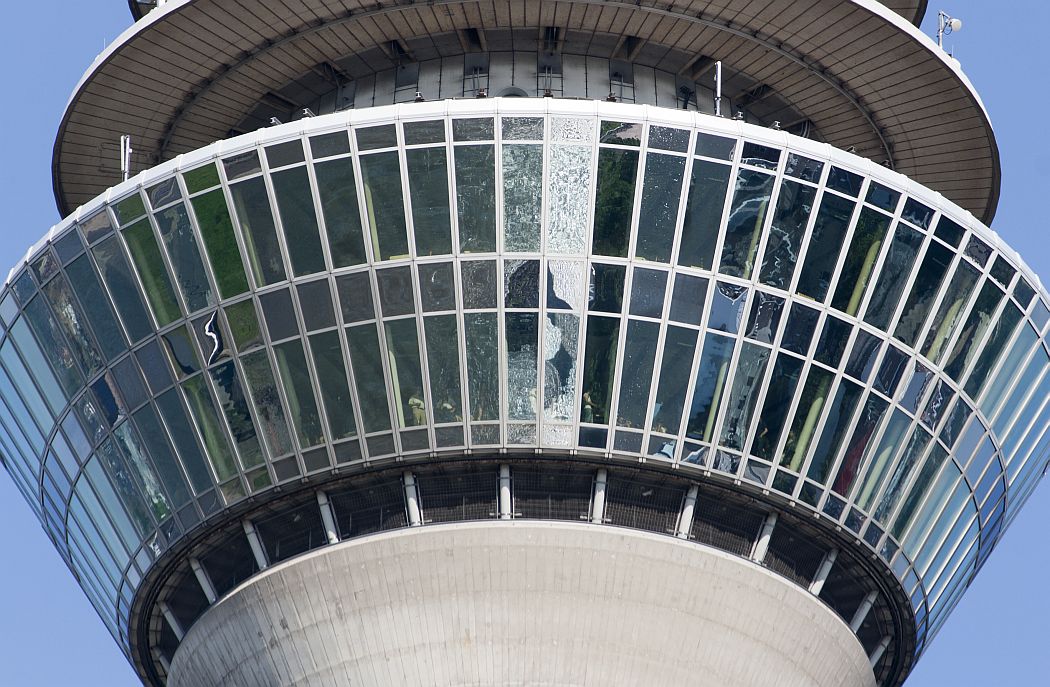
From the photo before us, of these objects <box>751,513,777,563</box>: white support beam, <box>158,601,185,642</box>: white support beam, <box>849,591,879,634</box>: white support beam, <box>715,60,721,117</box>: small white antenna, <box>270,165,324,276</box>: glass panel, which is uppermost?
<box>715,60,721,117</box>: small white antenna

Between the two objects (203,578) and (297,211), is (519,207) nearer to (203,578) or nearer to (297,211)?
(297,211)

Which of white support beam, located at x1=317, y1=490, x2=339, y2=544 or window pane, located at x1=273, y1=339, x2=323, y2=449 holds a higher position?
window pane, located at x1=273, y1=339, x2=323, y2=449

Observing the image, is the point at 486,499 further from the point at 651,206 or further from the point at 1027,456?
the point at 1027,456

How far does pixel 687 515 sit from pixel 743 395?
2.69 meters

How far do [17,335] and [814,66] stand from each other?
1843cm

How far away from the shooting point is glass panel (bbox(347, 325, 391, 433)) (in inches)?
1802

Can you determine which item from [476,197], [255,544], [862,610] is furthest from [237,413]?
[862,610]

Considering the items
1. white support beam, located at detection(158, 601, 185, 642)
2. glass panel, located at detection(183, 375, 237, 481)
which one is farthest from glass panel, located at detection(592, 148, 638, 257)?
white support beam, located at detection(158, 601, 185, 642)

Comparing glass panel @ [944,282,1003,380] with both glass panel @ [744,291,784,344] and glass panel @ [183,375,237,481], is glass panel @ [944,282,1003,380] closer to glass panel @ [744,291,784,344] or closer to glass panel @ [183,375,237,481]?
glass panel @ [744,291,784,344]

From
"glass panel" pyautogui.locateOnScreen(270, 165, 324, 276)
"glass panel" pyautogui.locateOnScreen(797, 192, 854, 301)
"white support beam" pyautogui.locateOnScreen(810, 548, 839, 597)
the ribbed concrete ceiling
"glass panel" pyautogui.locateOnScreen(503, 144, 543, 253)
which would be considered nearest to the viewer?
"glass panel" pyautogui.locateOnScreen(270, 165, 324, 276)

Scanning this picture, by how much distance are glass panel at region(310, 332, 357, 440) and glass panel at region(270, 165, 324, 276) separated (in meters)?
1.54

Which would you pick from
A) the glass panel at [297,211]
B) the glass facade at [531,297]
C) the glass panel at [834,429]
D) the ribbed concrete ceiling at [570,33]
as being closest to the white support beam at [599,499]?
the glass facade at [531,297]

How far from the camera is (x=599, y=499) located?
46.3 metres

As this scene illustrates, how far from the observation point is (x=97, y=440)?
48.5m
